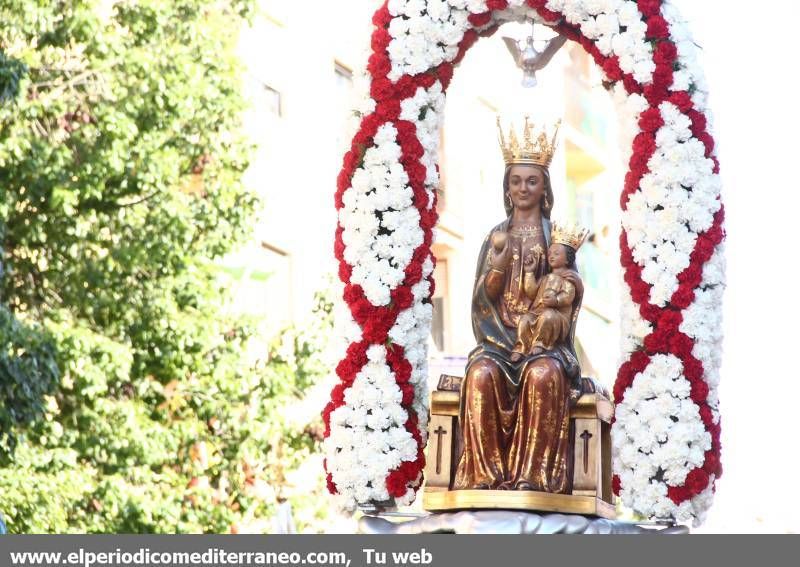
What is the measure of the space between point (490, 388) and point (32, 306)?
5963 millimetres

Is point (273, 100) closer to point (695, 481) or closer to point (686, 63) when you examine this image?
point (686, 63)

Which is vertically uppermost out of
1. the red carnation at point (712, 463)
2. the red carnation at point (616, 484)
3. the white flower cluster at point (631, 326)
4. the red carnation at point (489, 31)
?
the red carnation at point (489, 31)

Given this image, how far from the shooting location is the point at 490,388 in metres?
12.3

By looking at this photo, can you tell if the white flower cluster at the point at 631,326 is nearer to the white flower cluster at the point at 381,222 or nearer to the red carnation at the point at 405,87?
the white flower cluster at the point at 381,222

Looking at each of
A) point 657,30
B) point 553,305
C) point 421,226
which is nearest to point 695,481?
point 553,305

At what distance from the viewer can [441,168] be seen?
2666cm

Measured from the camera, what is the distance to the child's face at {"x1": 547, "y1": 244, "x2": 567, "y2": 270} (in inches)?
495

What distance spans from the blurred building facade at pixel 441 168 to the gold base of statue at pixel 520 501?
304 inches

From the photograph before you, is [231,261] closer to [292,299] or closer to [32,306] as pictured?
[292,299]

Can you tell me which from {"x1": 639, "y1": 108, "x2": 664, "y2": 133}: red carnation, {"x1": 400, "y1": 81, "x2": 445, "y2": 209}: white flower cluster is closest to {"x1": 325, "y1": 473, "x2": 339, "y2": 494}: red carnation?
{"x1": 400, "y1": 81, "x2": 445, "y2": 209}: white flower cluster

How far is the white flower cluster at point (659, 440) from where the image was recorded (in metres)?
12.3

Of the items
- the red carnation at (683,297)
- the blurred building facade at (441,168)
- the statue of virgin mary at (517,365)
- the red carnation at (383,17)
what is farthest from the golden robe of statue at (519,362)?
the blurred building facade at (441,168)

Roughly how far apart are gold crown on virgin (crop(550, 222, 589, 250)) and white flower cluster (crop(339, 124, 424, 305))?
37.8 inches

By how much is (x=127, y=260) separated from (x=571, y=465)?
18.1 ft
